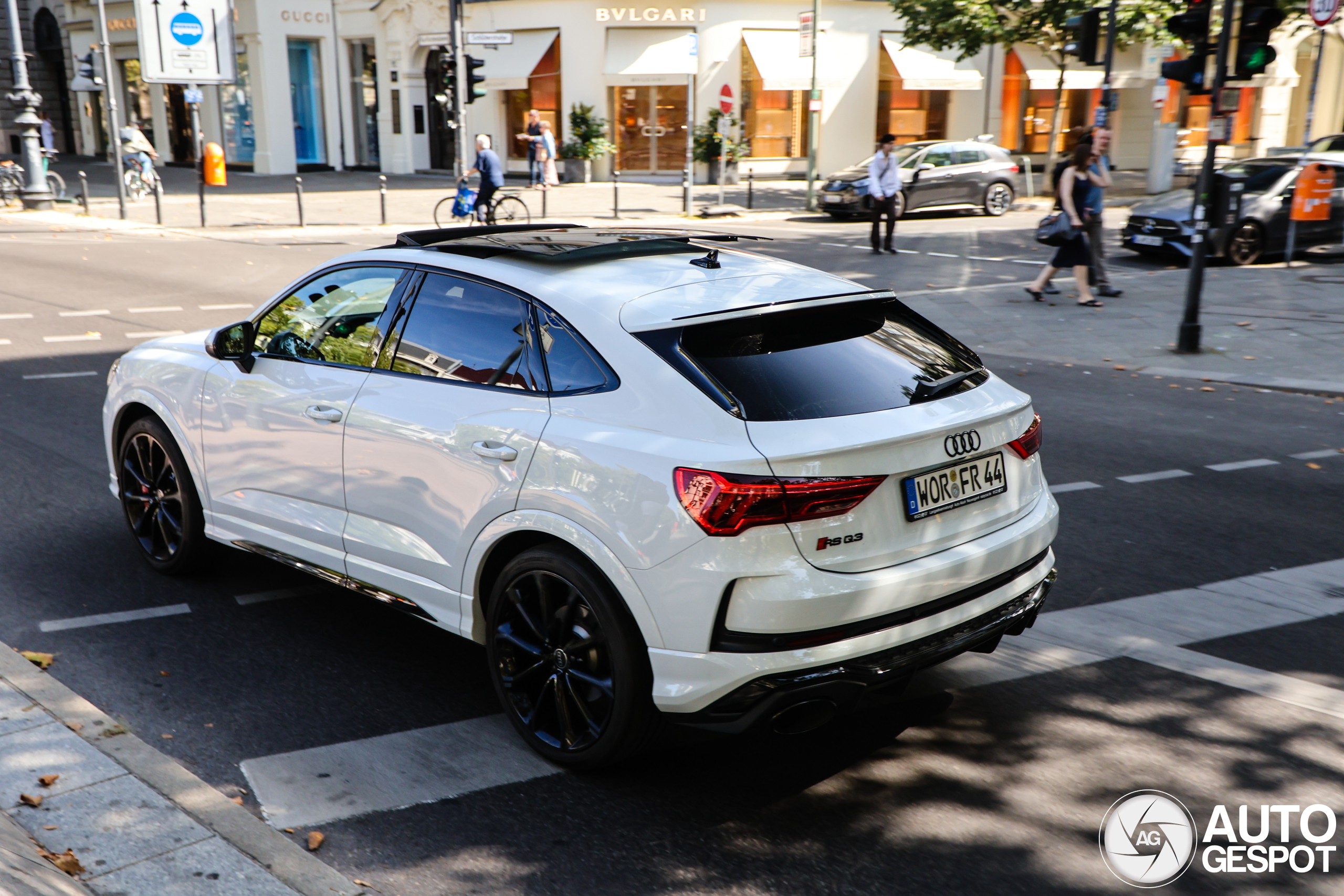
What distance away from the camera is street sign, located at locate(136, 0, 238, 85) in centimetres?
2714

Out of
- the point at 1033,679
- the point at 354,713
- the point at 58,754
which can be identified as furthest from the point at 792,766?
the point at 58,754

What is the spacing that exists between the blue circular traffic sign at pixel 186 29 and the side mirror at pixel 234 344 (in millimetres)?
26298

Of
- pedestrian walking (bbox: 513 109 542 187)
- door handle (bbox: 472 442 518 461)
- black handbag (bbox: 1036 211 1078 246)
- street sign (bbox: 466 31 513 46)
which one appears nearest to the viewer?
door handle (bbox: 472 442 518 461)

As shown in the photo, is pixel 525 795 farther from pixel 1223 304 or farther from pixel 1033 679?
pixel 1223 304

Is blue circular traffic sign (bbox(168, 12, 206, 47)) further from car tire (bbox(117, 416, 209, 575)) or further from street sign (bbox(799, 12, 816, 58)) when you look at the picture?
car tire (bbox(117, 416, 209, 575))

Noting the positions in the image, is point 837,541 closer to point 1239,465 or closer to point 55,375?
point 1239,465

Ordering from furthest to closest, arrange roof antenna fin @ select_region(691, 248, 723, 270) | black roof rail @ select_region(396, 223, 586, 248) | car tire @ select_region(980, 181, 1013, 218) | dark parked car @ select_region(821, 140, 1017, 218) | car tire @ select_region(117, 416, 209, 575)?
car tire @ select_region(980, 181, 1013, 218) → dark parked car @ select_region(821, 140, 1017, 218) → car tire @ select_region(117, 416, 209, 575) → black roof rail @ select_region(396, 223, 586, 248) → roof antenna fin @ select_region(691, 248, 723, 270)

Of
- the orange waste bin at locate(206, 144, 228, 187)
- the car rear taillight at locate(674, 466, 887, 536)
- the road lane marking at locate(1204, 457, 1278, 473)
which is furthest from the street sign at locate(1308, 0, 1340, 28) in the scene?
the car rear taillight at locate(674, 466, 887, 536)

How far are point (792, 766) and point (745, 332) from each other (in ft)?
4.83

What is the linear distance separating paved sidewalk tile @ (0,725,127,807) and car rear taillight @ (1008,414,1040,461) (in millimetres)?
3100

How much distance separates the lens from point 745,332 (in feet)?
12.3

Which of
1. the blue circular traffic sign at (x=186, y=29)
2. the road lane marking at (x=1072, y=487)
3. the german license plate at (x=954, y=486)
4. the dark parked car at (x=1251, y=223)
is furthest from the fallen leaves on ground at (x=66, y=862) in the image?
the blue circular traffic sign at (x=186, y=29)

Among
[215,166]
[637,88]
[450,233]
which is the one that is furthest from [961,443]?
[637,88]

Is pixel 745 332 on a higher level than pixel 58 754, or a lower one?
higher
